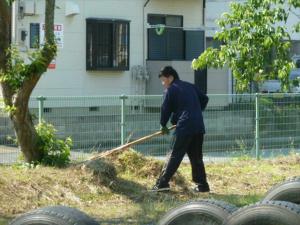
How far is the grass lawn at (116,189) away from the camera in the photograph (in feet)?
31.4

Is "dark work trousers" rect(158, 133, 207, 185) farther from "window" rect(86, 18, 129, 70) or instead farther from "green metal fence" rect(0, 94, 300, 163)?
"window" rect(86, 18, 129, 70)

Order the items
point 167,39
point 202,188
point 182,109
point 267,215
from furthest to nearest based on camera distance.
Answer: point 167,39 < point 202,188 < point 182,109 < point 267,215

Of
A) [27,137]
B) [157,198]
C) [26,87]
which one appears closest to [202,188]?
[157,198]

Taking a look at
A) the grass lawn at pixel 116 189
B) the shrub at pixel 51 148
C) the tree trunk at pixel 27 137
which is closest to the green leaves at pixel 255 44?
the grass lawn at pixel 116 189

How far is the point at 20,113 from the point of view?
10977 millimetres

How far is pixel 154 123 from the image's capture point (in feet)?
47.4

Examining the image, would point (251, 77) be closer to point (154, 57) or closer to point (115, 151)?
point (115, 151)

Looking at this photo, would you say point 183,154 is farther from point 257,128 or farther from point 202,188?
point 257,128

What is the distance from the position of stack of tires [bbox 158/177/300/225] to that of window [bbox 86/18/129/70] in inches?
587

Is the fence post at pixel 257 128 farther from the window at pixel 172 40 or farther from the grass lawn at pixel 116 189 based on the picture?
the window at pixel 172 40

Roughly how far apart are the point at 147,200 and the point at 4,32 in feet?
10.8

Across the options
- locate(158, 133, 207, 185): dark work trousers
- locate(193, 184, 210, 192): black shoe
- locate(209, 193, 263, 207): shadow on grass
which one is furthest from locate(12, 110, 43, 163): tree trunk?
locate(209, 193, 263, 207): shadow on grass

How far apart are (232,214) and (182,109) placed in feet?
18.5

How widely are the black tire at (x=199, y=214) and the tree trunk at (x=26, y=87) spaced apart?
5.73m
